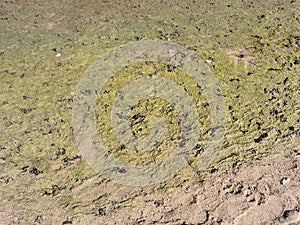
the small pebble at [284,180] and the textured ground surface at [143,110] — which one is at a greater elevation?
the small pebble at [284,180]

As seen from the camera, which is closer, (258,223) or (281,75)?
(258,223)

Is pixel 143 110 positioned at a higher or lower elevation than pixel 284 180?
lower

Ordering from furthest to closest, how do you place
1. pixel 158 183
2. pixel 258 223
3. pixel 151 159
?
pixel 151 159
pixel 158 183
pixel 258 223

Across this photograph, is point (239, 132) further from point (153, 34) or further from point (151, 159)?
point (153, 34)

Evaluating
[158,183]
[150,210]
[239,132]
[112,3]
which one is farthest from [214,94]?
[112,3]

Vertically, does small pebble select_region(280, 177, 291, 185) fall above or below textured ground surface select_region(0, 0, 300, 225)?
above

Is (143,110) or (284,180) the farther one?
(143,110)

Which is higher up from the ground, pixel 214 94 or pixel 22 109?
pixel 214 94

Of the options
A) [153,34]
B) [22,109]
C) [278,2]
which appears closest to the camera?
[22,109]
